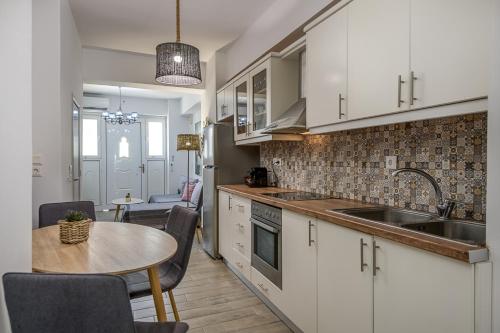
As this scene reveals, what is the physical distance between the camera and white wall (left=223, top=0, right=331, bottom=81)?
2622 millimetres

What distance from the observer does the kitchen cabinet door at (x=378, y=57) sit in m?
1.56

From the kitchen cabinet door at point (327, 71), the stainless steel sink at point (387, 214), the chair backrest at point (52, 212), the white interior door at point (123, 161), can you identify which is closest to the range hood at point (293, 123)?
the kitchen cabinet door at point (327, 71)

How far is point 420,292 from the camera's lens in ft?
4.09

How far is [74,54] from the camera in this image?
140 inches

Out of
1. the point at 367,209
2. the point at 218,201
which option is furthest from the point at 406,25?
the point at 218,201

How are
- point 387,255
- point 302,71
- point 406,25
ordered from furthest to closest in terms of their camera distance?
point 302,71
point 406,25
point 387,255

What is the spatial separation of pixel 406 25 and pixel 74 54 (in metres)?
3.47

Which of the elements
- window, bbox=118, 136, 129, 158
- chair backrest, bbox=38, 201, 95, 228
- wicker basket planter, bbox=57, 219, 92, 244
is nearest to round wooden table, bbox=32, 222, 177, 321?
wicker basket planter, bbox=57, 219, 92, 244

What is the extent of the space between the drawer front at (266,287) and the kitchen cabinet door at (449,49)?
5.36 ft

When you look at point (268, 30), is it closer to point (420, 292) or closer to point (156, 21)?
point (156, 21)

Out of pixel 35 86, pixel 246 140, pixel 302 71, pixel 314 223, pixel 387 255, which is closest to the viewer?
Answer: pixel 387 255

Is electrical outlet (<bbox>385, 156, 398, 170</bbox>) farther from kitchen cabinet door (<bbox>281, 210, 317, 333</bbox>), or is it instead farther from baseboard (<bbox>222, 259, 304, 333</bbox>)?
baseboard (<bbox>222, 259, 304, 333</bbox>)

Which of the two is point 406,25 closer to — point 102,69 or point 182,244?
point 182,244

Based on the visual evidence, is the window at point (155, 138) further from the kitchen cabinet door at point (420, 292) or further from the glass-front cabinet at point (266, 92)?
the kitchen cabinet door at point (420, 292)
